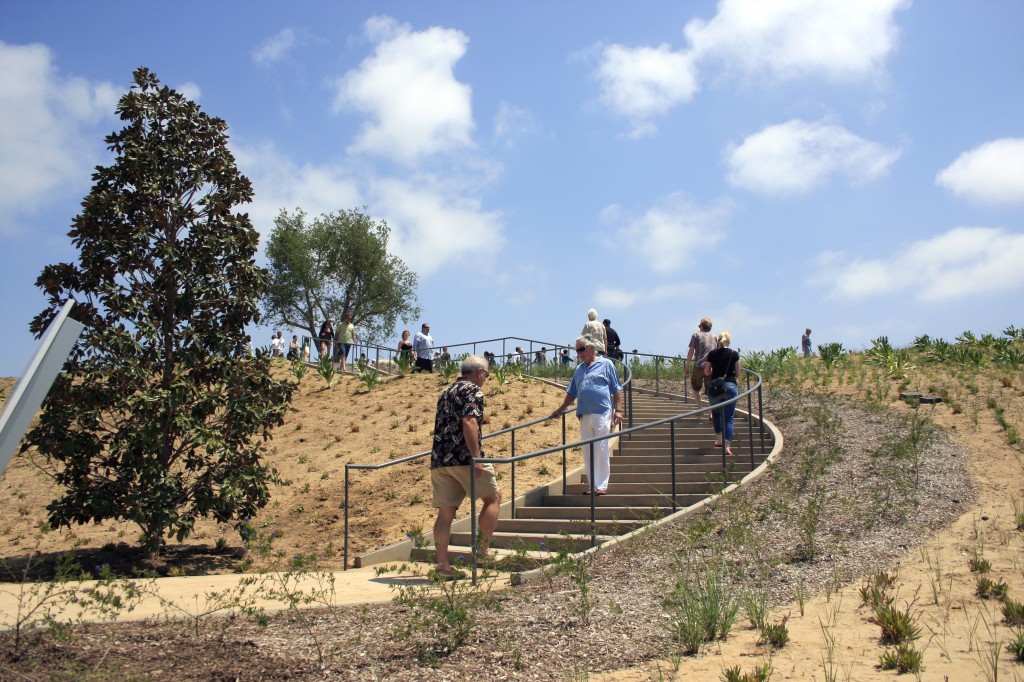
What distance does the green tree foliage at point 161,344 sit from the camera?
10.0 m

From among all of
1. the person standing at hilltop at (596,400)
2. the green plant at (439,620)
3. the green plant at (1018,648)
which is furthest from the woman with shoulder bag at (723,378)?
the green plant at (1018,648)

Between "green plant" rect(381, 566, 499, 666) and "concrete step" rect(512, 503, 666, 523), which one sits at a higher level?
"concrete step" rect(512, 503, 666, 523)

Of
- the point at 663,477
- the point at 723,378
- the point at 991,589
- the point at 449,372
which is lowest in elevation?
the point at 991,589

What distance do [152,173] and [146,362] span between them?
238 cm

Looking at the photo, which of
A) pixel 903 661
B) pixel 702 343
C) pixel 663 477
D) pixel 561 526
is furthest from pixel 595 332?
pixel 903 661

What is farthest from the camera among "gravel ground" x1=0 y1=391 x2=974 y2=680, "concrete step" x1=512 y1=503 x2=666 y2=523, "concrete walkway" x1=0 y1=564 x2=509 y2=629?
"concrete step" x1=512 y1=503 x2=666 y2=523

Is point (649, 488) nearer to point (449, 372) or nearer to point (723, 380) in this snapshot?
point (723, 380)

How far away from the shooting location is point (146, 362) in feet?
34.0

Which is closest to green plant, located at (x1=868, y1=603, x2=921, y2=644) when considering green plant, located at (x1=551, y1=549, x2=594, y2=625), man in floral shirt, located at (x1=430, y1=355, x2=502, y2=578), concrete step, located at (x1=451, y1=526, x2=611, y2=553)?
green plant, located at (x1=551, y1=549, x2=594, y2=625)

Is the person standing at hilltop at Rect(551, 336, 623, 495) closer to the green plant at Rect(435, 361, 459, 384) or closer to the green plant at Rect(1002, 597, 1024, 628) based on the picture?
the green plant at Rect(1002, 597, 1024, 628)

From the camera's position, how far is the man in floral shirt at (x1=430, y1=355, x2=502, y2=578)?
694cm

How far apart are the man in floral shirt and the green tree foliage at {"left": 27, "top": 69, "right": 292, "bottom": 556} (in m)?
4.24

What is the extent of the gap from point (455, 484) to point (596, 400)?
219 centimetres

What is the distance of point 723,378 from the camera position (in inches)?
421
